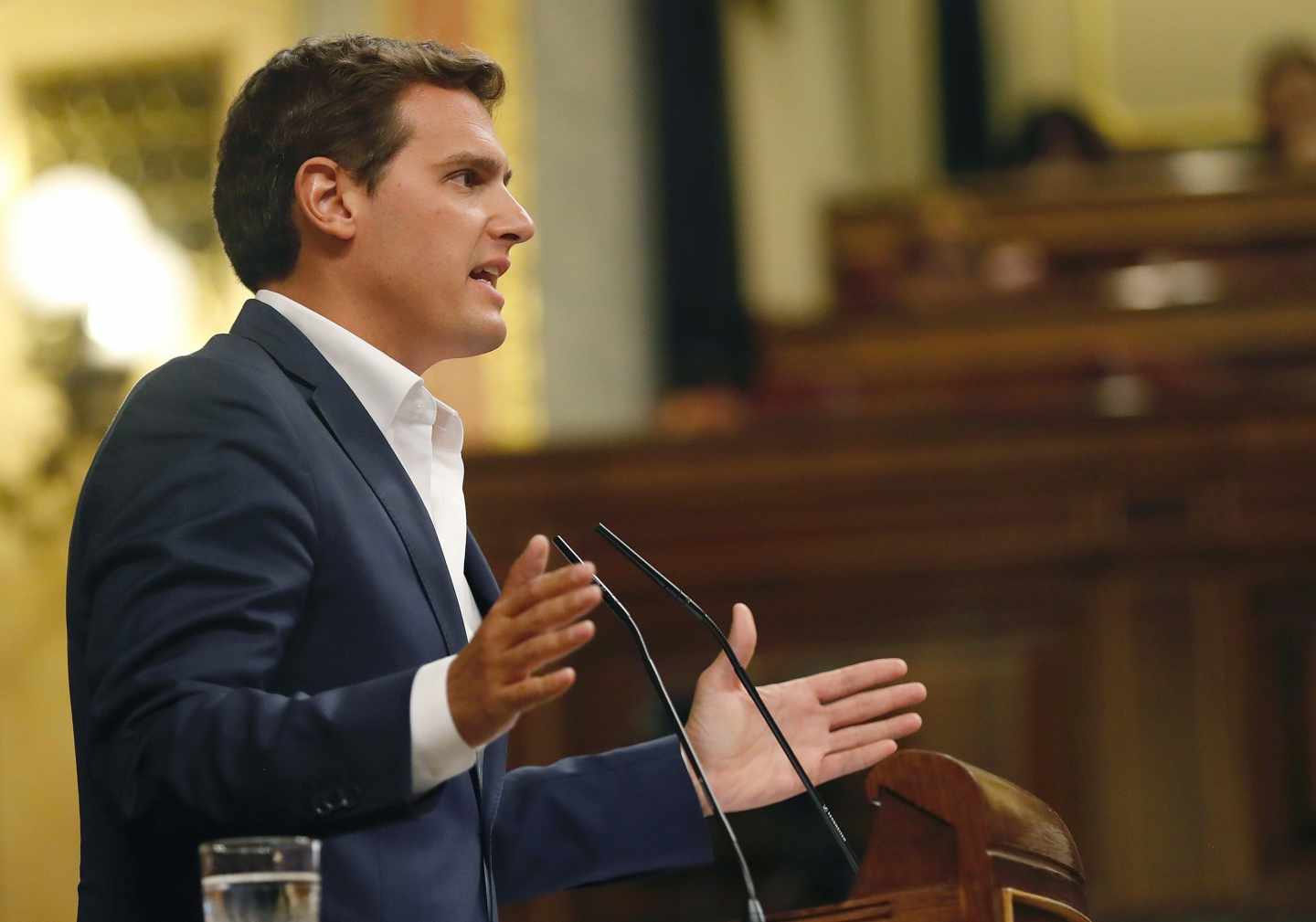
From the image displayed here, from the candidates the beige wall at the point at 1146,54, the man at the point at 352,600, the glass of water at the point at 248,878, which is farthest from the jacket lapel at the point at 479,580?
the beige wall at the point at 1146,54

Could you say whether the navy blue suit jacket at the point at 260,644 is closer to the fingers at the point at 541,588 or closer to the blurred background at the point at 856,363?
the fingers at the point at 541,588

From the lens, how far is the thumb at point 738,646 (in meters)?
1.72

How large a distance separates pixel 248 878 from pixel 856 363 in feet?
15.5

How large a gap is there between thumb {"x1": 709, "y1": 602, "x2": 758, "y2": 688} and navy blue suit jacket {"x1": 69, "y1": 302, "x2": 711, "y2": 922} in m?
0.12

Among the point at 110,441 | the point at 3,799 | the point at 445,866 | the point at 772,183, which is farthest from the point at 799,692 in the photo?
the point at 772,183

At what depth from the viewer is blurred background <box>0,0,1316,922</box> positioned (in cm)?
409

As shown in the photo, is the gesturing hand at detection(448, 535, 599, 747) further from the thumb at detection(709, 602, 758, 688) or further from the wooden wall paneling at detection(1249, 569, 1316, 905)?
the wooden wall paneling at detection(1249, 569, 1316, 905)

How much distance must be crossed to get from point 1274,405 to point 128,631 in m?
3.40

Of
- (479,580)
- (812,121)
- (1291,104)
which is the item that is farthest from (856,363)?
(479,580)

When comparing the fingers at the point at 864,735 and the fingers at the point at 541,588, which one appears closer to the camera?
the fingers at the point at 541,588

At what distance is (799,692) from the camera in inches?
68.7

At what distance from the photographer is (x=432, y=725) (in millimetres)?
1341

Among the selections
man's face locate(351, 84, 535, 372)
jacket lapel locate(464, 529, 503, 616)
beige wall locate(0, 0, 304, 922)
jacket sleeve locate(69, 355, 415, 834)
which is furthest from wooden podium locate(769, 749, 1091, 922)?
beige wall locate(0, 0, 304, 922)

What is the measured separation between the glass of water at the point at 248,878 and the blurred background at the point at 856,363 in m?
2.87
